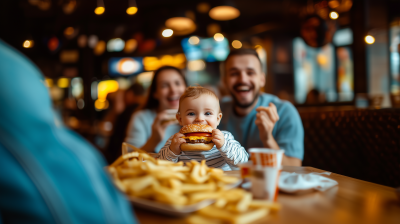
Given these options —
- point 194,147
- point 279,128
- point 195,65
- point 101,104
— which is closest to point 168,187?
point 194,147

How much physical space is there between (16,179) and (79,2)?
7.31 meters

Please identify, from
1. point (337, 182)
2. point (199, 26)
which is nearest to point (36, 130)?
point (337, 182)

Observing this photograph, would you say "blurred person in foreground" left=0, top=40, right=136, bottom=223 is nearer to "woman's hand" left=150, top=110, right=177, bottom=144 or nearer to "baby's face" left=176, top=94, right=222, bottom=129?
"baby's face" left=176, top=94, right=222, bottom=129

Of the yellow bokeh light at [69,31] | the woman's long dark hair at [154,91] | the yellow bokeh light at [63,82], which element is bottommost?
the woman's long dark hair at [154,91]

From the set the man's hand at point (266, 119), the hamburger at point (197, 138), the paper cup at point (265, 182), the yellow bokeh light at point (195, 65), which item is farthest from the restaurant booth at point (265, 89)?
the man's hand at point (266, 119)

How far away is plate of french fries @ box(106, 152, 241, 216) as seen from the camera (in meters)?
0.90

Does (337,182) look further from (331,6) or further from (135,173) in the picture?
(331,6)

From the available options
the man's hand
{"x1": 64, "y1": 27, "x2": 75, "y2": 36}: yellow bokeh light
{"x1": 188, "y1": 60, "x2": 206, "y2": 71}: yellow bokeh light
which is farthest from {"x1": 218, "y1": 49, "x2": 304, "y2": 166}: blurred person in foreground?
{"x1": 188, "y1": 60, "x2": 206, "y2": 71}: yellow bokeh light

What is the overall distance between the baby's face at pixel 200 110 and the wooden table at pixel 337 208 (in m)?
0.91

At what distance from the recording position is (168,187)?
104 cm

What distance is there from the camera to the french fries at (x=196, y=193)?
0.87 m

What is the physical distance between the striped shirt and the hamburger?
12 centimetres

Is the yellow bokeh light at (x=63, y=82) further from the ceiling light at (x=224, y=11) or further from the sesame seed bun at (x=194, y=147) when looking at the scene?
the sesame seed bun at (x=194, y=147)

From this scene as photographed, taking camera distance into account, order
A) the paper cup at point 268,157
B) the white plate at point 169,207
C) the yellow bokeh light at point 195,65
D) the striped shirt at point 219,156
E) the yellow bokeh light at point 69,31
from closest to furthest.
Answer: the white plate at point 169,207
the paper cup at point 268,157
the striped shirt at point 219,156
the yellow bokeh light at point 69,31
the yellow bokeh light at point 195,65
